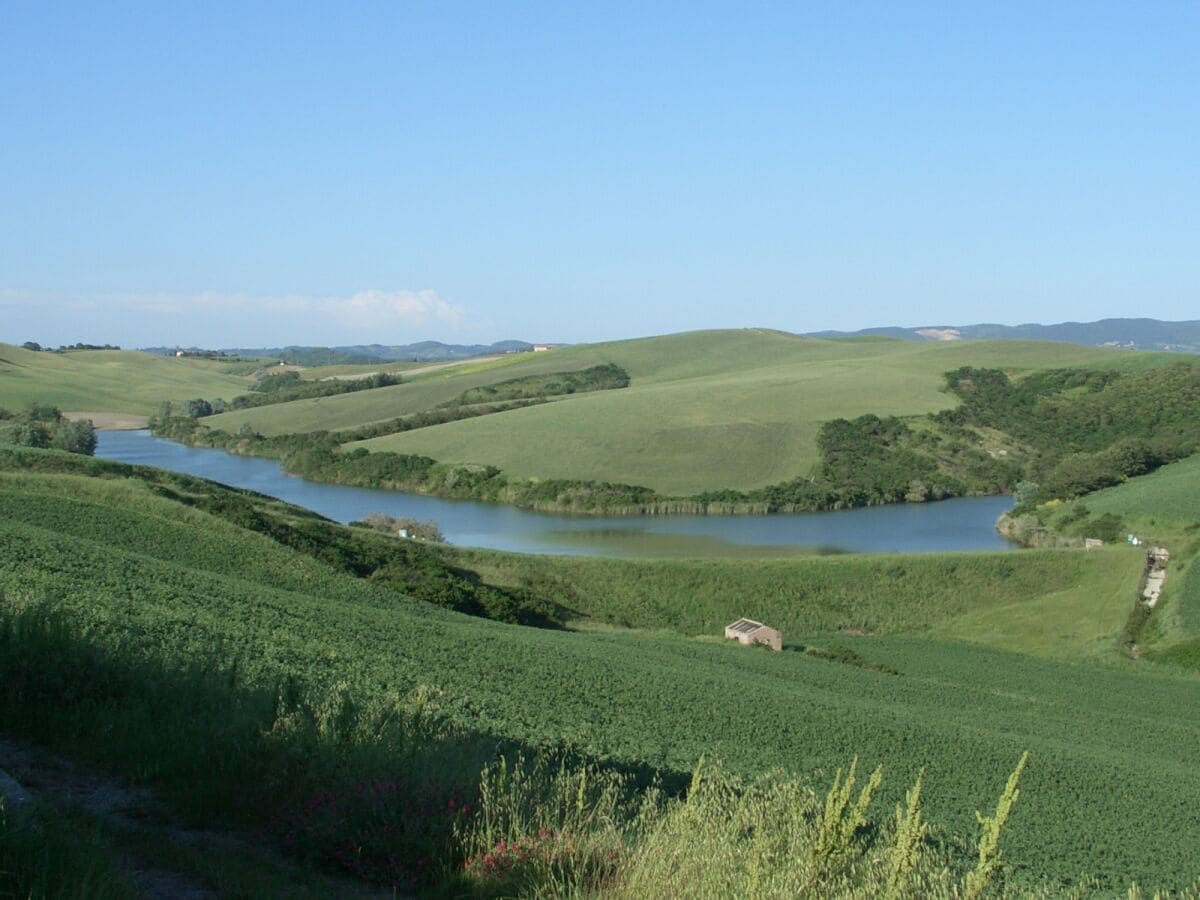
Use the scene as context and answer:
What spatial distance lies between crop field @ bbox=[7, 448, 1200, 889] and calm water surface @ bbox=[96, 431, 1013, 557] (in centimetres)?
2539

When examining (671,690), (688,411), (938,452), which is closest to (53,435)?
(688,411)

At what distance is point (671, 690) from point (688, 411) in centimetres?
7372

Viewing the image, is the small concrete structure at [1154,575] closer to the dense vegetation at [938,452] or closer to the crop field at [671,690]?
the crop field at [671,690]

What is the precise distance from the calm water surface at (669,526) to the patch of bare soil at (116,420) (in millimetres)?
34141

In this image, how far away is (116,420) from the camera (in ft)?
396

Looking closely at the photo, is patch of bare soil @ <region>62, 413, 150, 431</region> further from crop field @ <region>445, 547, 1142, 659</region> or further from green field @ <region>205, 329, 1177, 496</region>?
crop field @ <region>445, 547, 1142, 659</region>

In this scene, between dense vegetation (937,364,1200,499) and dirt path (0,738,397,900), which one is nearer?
dirt path (0,738,397,900)

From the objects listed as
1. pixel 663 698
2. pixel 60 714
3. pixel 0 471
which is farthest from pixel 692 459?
pixel 60 714

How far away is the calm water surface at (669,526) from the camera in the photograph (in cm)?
5462

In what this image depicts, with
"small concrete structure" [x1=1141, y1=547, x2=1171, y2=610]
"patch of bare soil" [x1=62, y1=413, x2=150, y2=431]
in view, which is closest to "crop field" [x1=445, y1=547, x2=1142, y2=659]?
"small concrete structure" [x1=1141, y1=547, x2=1171, y2=610]

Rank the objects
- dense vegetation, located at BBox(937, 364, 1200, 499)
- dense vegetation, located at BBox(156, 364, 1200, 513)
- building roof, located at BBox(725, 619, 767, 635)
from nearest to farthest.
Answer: building roof, located at BBox(725, 619, 767, 635) → dense vegetation, located at BBox(156, 364, 1200, 513) → dense vegetation, located at BBox(937, 364, 1200, 499)

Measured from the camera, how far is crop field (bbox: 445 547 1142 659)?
37.0m

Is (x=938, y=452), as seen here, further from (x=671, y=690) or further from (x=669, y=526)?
(x=671, y=690)

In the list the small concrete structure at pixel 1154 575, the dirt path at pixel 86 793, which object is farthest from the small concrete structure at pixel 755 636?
the dirt path at pixel 86 793
